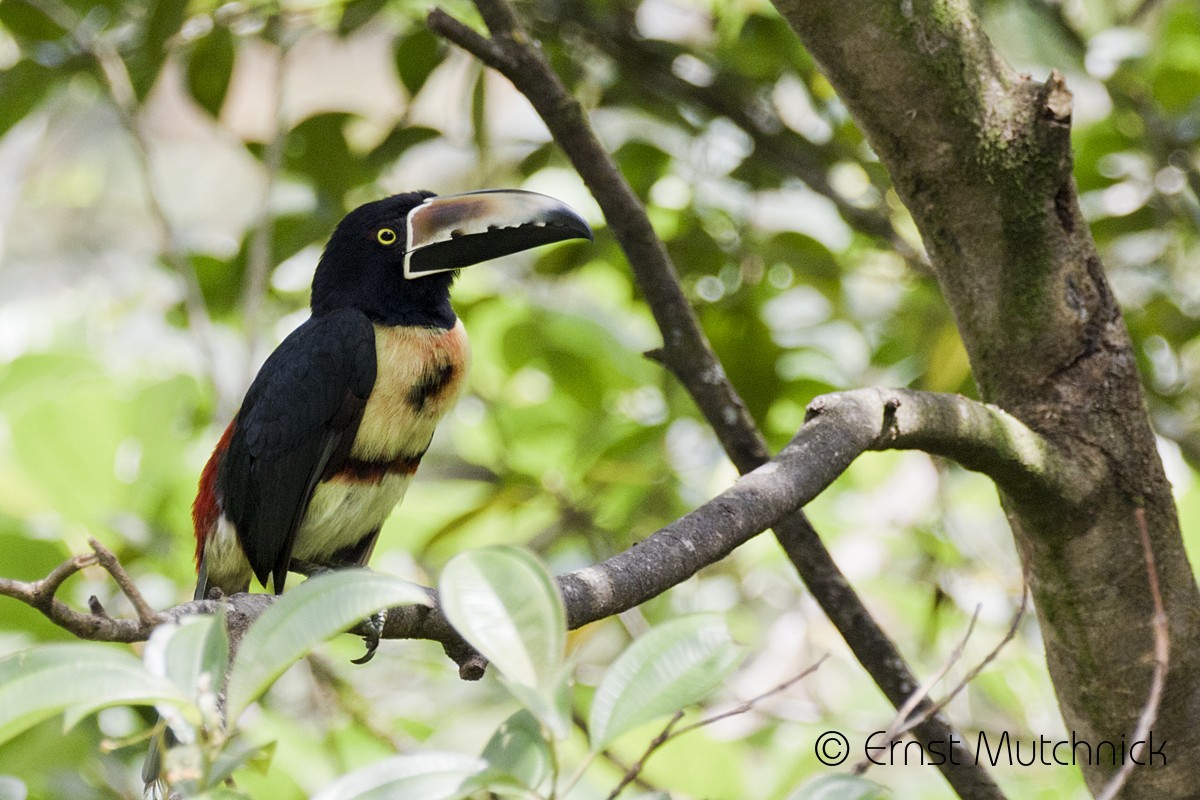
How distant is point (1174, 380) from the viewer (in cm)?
345

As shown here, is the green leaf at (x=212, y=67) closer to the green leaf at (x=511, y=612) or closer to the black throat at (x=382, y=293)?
the black throat at (x=382, y=293)

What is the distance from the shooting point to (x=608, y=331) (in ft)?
10.9

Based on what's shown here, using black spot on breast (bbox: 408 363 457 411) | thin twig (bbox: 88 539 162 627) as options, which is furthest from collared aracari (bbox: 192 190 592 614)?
thin twig (bbox: 88 539 162 627)

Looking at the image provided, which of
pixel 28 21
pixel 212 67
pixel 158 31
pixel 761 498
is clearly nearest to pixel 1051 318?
pixel 761 498

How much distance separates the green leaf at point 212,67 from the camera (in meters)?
3.05

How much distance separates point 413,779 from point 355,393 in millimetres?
2053

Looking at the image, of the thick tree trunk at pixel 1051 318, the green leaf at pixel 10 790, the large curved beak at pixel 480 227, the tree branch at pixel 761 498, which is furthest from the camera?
the large curved beak at pixel 480 227

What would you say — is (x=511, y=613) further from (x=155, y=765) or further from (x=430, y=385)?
(x=430, y=385)

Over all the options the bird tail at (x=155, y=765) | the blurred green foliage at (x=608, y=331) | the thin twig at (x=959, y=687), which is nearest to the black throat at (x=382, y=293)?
the blurred green foliage at (x=608, y=331)

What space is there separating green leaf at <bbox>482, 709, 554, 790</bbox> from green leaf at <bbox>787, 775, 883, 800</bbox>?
0.23 m

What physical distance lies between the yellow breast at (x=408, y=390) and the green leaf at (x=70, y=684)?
6.77ft

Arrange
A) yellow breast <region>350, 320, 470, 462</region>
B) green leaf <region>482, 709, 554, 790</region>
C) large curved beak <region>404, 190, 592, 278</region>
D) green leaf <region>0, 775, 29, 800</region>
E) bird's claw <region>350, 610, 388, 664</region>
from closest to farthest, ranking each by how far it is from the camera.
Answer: green leaf <region>482, 709, 554, 790</region>, green leaf <region>0, 775, 29, 800</region>, bird's claw <region>350, 610, 388, 664</region>, large curved beak <region>404, 190, 592, 278</region>, yellow breast <region>350, 320, 470, 462</region>

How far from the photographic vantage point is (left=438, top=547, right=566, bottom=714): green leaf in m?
1.01

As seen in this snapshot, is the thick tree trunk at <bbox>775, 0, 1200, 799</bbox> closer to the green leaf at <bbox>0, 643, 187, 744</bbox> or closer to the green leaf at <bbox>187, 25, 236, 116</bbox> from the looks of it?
the green leaf at <bbox>0, 643, 187, 744</bbox>
